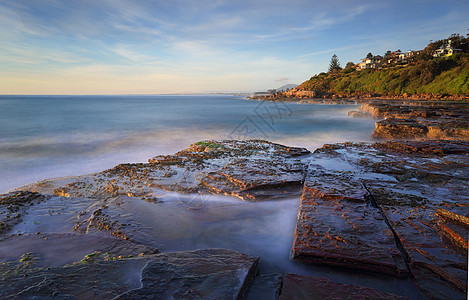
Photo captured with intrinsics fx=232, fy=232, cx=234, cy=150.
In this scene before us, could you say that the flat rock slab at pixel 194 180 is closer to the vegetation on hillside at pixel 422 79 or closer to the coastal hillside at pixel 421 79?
the coastal hillside at pixel 421 79

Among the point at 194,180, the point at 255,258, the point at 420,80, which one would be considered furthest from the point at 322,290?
the point at 420,80

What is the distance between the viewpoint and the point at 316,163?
247 inches

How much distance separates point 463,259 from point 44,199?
21.6 ft

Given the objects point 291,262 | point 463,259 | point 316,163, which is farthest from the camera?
point 316,163

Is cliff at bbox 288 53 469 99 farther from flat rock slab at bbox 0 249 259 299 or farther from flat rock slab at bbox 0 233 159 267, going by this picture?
flat rock slab at bbox 0 233 159 267

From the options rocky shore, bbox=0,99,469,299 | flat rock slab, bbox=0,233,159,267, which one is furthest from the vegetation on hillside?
flat rock slab, bbox=0,233,159,267

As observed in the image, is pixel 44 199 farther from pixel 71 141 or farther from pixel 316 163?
pixel 71 141

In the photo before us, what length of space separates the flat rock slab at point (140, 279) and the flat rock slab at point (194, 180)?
2.21m

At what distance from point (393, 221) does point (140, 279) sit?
10.4ft

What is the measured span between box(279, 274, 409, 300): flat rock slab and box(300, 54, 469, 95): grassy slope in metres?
53.2

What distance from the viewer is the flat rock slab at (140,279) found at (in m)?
1.99

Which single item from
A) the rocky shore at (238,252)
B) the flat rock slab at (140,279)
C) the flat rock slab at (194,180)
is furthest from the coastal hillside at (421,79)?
the flat rock slab at (140,279)

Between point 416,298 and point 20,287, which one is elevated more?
point 20,287

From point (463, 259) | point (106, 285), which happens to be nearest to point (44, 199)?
point (106, 285)
